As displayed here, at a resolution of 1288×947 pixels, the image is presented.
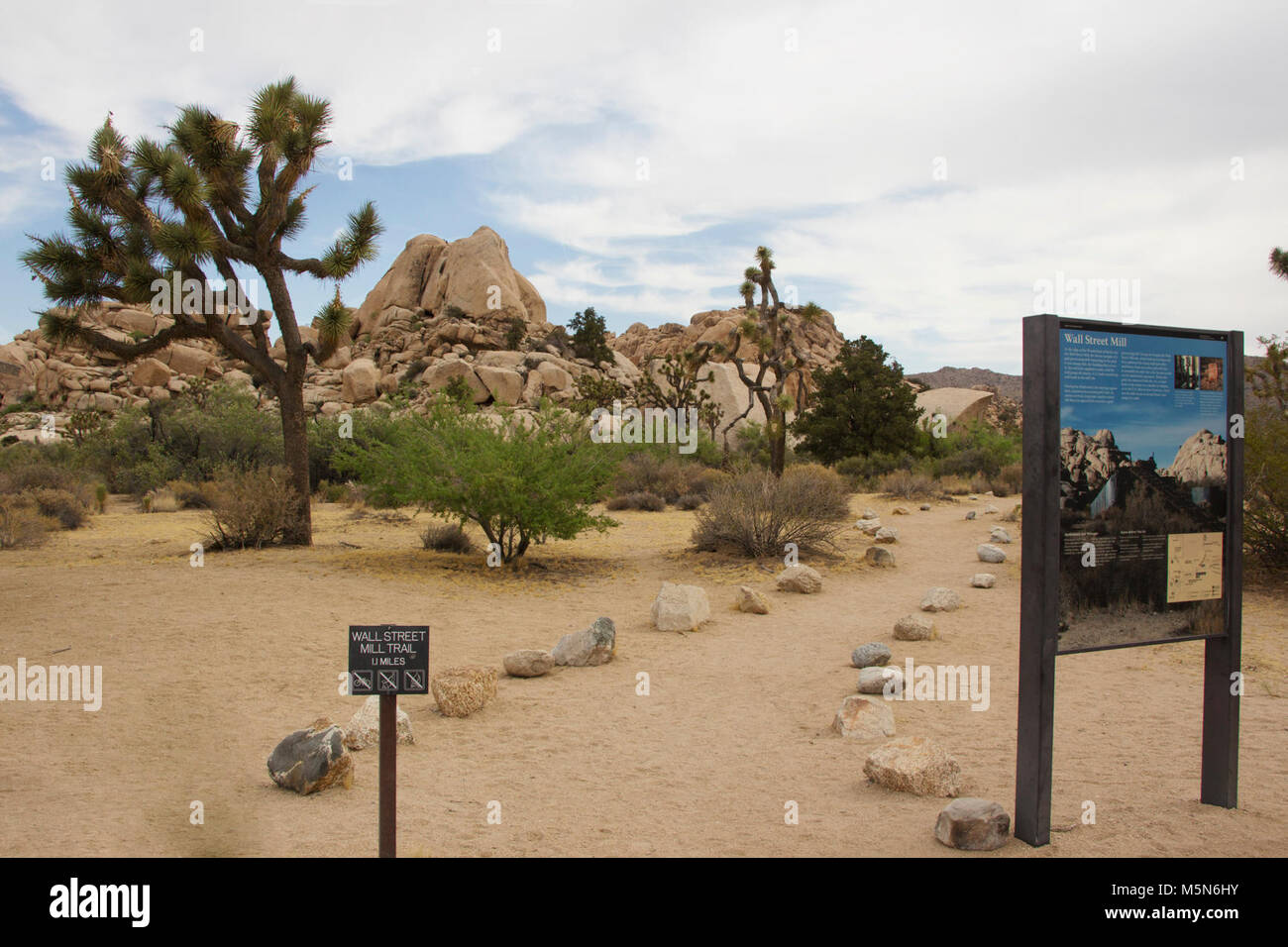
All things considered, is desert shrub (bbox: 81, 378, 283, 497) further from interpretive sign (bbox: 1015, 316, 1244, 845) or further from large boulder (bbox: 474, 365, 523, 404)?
large boulder (bbox: 474, 365, 523, 404)

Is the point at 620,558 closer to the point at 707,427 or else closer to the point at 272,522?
the point at 272,522

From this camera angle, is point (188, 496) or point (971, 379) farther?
point (971, 379)

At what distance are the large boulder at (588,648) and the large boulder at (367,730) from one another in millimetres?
2180

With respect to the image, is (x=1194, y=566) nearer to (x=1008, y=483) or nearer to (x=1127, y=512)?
(x=1127, y=512)

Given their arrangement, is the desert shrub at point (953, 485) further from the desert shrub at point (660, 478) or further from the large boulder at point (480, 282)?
the large boulder at point (480, 282)

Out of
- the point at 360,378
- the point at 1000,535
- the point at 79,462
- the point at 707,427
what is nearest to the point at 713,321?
the point at 360,378

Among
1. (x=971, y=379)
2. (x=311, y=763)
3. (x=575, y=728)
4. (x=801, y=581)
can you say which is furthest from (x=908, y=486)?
(x=971, y=379)

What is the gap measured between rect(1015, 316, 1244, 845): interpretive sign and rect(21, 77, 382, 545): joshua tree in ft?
40.3

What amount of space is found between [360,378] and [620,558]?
44.7 metres

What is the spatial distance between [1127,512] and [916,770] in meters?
1.76

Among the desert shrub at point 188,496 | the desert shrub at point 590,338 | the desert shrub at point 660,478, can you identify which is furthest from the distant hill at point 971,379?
the desert shrub at point 188,496

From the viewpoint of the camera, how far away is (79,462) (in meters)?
25.0

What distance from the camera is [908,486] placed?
2497 centimetres

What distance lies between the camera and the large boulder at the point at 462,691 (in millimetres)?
6324
